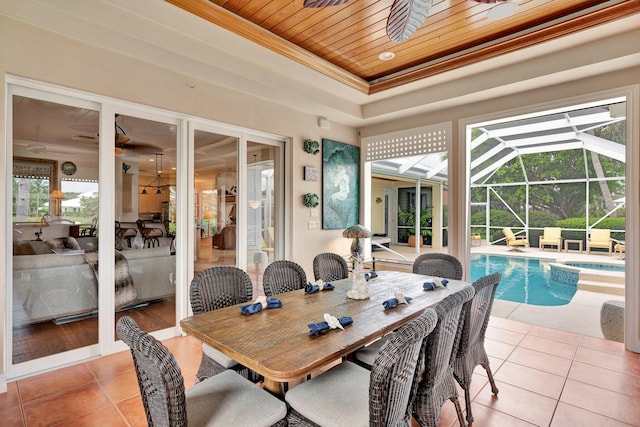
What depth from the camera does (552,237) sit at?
33.9 feet

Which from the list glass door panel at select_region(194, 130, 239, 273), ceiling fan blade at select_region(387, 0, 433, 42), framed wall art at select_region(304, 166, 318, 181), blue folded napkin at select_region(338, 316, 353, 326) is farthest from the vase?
framed wall art at select_region(304, 166, 318, 181)

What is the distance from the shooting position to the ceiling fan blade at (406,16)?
6.99 feet

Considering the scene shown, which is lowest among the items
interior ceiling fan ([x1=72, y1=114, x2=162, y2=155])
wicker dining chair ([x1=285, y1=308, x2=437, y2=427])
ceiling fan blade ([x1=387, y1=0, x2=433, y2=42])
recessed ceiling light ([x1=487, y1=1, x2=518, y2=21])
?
wicker dining chair ([x1=285, y1=308, x2=437, y2=427])

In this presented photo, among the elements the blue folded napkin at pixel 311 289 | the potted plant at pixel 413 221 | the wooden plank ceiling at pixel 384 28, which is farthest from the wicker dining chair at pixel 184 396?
the potted plant at pixel 413 221

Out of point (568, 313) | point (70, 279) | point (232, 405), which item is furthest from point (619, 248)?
point (70, 279)

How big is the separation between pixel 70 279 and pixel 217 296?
1.62m

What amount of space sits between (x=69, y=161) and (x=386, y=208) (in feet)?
34.5

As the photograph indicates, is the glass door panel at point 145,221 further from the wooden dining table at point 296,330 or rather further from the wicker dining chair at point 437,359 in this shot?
the wicker dining chair at point 437,359

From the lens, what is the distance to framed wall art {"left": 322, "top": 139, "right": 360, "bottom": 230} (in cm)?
493

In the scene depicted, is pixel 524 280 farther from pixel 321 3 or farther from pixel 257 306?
pixel 321 3

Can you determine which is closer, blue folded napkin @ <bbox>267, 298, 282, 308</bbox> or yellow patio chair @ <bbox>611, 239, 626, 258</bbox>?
blue folded napkin @ <bbox>267, 298, 282, 308</bbox>

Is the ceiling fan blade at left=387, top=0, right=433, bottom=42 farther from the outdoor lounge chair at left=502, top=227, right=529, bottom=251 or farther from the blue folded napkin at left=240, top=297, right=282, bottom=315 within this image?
the outdoor lounge chair at left=502, top=227, right=529, bottom=251

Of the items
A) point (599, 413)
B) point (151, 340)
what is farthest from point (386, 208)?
point (151, 340)

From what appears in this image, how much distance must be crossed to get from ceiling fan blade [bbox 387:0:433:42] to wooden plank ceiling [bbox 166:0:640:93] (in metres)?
0.37
